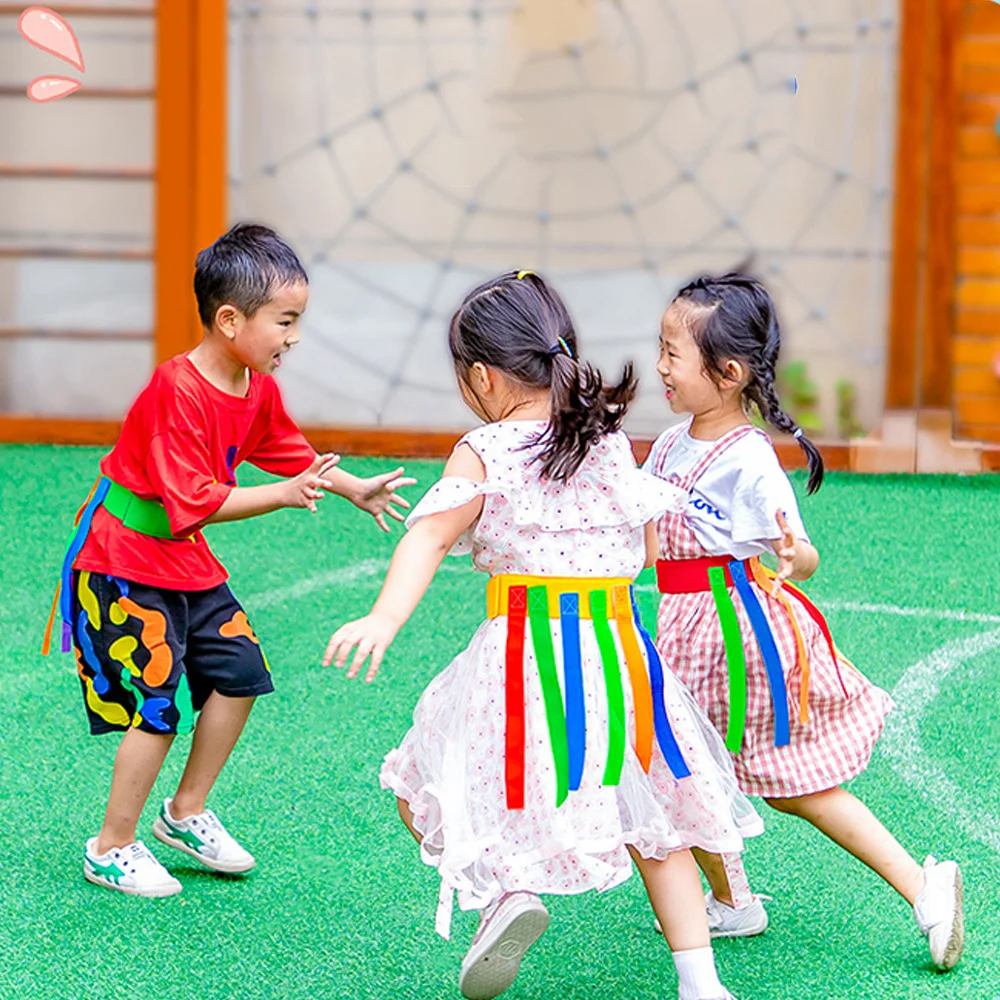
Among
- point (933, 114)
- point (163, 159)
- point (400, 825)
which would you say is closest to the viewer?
point (400, 825)

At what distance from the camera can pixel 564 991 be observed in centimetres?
259

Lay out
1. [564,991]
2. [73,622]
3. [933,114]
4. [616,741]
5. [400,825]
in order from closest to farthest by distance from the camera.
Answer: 1. [616,741]
2. [564,991]
3. [73,622]
4. [400,825]
5. [933,114]

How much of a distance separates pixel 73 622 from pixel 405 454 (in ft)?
12.7

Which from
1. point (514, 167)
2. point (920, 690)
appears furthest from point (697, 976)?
point (514, 167)

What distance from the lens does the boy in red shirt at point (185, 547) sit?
9.07 feet

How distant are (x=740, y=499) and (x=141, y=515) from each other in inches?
38.1

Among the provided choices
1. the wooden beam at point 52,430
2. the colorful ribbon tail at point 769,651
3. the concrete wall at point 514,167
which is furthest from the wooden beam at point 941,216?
the colorful ribbon tail at point 769,651

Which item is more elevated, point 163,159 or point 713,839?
point 163,159

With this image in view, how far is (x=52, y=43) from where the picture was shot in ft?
23.2

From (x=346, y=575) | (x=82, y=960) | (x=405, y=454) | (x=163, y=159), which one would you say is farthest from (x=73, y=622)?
(x=163, y=159)

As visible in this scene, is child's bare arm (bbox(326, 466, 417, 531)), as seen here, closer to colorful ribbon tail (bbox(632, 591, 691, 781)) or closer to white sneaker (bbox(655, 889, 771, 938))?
colorful ribbon tail (bbox(632, 591, 691, 781))

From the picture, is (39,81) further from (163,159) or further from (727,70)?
(727,70)

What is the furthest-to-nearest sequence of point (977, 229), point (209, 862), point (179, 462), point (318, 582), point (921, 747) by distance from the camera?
1. point (977, 229)
2. point (318, 582)
3. point (921, 747)
4. point (209, 862)
5. point (179, 462)

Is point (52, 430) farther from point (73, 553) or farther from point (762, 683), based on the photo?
point (762, 683)
